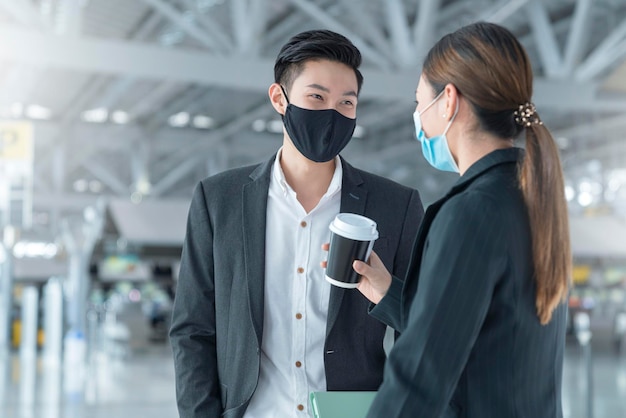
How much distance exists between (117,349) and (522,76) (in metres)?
20.8

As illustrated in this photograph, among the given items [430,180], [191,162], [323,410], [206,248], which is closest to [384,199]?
[206,248]

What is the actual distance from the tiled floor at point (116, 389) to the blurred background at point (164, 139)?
0.04 m

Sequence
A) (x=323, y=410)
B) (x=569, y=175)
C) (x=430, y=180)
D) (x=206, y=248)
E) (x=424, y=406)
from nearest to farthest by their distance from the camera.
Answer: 1. (x=424, y=406)
2. (x=323, y=410)
3. (x=206, y=248)
4. (x=569, y=175)
5. (x=430, y=180)

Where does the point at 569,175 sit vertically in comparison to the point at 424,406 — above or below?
above

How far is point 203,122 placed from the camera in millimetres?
24625

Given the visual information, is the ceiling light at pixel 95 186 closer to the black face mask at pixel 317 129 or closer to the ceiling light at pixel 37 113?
the ceiling light at pixel 37 113

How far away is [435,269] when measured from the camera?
1.37 meters

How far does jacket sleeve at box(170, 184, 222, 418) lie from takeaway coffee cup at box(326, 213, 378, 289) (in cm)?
51

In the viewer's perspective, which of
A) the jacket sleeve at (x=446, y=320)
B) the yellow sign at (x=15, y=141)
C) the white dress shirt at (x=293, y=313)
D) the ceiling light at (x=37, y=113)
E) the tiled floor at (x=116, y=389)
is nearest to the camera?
the jacket sleeve at (x=446, y=320)

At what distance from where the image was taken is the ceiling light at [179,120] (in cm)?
2356

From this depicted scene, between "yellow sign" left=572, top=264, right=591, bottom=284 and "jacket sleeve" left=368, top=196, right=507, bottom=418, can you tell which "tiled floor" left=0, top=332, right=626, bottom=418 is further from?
"jacket sleeve" left=368, top=196, right=507, bottom=418

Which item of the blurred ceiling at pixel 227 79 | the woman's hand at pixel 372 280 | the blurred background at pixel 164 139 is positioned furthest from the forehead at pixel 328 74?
the blurred background at pixel 164 139

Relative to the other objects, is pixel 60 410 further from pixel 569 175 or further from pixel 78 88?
pixel 569 175

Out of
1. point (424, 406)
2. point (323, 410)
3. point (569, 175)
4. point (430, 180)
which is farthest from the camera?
point (430, 180)
